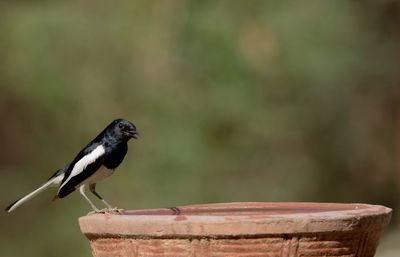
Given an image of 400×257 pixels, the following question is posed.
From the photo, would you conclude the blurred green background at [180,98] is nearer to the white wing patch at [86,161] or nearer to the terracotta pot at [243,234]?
the white wing patch at [86,161]

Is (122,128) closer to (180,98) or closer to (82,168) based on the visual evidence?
(82,168)

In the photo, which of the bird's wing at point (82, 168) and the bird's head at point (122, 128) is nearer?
the bird's wing at point (82, 168)

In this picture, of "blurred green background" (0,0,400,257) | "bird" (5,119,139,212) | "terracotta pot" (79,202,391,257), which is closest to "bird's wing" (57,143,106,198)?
"bird" (5,119,139,212)

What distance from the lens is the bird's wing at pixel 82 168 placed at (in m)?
4.53

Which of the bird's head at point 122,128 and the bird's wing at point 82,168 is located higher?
the bird's head at point 122,128

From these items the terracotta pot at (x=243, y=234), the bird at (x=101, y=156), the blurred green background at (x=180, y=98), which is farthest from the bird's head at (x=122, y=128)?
the blurred green background at (x=180, y=98)

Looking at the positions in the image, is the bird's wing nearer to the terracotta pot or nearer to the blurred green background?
the terracotta pot

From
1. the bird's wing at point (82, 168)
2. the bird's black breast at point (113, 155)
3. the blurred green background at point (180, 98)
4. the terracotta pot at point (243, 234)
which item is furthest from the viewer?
the blurred green background at point (180, 98)

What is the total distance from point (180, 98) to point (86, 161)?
3519mm

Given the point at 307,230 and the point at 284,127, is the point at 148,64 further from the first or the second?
the point at 307,230

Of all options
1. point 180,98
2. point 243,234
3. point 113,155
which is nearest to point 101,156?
point 113,155

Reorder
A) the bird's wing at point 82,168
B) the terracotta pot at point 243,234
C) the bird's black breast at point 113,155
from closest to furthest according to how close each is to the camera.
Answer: the terracotta pot at point 243,234, the bird's wing at point 82,168, the bird's black breast at point 113,155

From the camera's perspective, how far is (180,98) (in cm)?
806

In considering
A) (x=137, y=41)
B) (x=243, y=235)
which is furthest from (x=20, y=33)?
(x=243, y=235)
